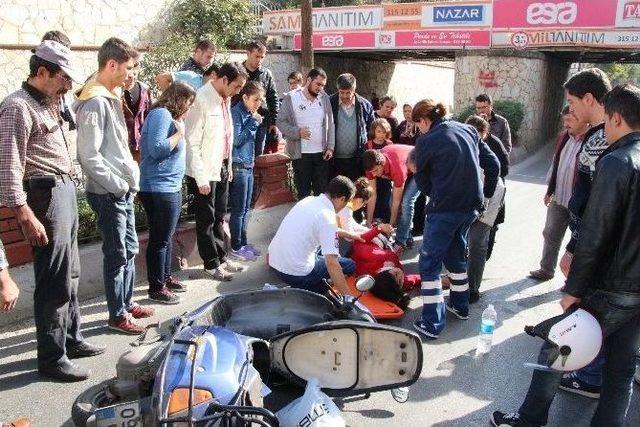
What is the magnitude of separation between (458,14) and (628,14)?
4.57 meters

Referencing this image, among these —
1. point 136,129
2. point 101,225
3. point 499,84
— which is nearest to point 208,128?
point 136,129

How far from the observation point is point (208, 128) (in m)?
5.28

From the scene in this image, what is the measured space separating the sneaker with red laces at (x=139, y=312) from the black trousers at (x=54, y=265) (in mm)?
911

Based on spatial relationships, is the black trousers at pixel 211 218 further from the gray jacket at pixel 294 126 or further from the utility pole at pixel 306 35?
the utility pole at pixel 306 35

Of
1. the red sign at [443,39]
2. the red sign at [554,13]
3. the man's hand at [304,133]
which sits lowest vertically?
the man's hand at [304,133]

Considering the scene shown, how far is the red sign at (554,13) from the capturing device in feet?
47.0

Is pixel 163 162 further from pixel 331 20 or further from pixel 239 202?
pixel 331 20

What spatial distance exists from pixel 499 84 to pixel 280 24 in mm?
8479

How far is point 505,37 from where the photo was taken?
52.7 feet

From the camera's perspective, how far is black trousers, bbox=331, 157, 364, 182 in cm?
695

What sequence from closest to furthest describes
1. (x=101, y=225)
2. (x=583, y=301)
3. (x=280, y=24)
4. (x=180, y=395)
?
(x=180, y=395)
(x=583, y=301)
(x=101, y=225)
(x=280, y=24)

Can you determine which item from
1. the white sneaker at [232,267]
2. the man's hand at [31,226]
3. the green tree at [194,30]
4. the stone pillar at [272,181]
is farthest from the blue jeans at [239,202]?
the green tree at [194,30]

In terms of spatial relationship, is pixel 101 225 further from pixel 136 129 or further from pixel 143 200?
pixel 136 129

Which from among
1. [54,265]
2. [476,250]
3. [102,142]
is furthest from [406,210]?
[54,265]
